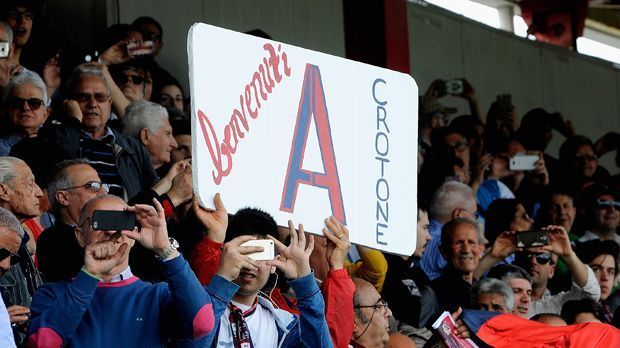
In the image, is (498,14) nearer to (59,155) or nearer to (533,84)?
(533,84)

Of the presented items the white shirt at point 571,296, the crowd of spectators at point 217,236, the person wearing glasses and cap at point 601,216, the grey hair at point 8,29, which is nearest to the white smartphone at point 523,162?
the crowd of spectators at point 217,236

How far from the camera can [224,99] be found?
190 inches

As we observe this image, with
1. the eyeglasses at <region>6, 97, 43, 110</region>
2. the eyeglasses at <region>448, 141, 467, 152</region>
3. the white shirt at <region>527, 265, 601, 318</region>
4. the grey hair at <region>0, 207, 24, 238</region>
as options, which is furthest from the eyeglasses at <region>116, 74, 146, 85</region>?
the grey hair at <region>0, 207, 24, 238</region>

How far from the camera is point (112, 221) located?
4391 mm

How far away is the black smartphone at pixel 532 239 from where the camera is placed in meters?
7.31

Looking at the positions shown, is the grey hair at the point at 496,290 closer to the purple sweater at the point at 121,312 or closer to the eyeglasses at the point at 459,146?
the purple sweater at the point at 121,312

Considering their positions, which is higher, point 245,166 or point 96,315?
point 245,166

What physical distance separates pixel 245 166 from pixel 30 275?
85 centimetres

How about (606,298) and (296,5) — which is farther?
(296,5)

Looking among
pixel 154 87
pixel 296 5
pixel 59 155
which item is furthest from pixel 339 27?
pixel 59 155

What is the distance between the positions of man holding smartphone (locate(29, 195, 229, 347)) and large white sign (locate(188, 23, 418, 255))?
287mm

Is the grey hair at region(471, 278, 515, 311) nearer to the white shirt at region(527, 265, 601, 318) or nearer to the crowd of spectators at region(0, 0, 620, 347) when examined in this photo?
the crowd of spectators at region(0, 0, 620, 347)

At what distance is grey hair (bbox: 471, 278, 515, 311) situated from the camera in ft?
23.3

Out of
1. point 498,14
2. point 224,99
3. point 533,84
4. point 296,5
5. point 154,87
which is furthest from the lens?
point 498,14
